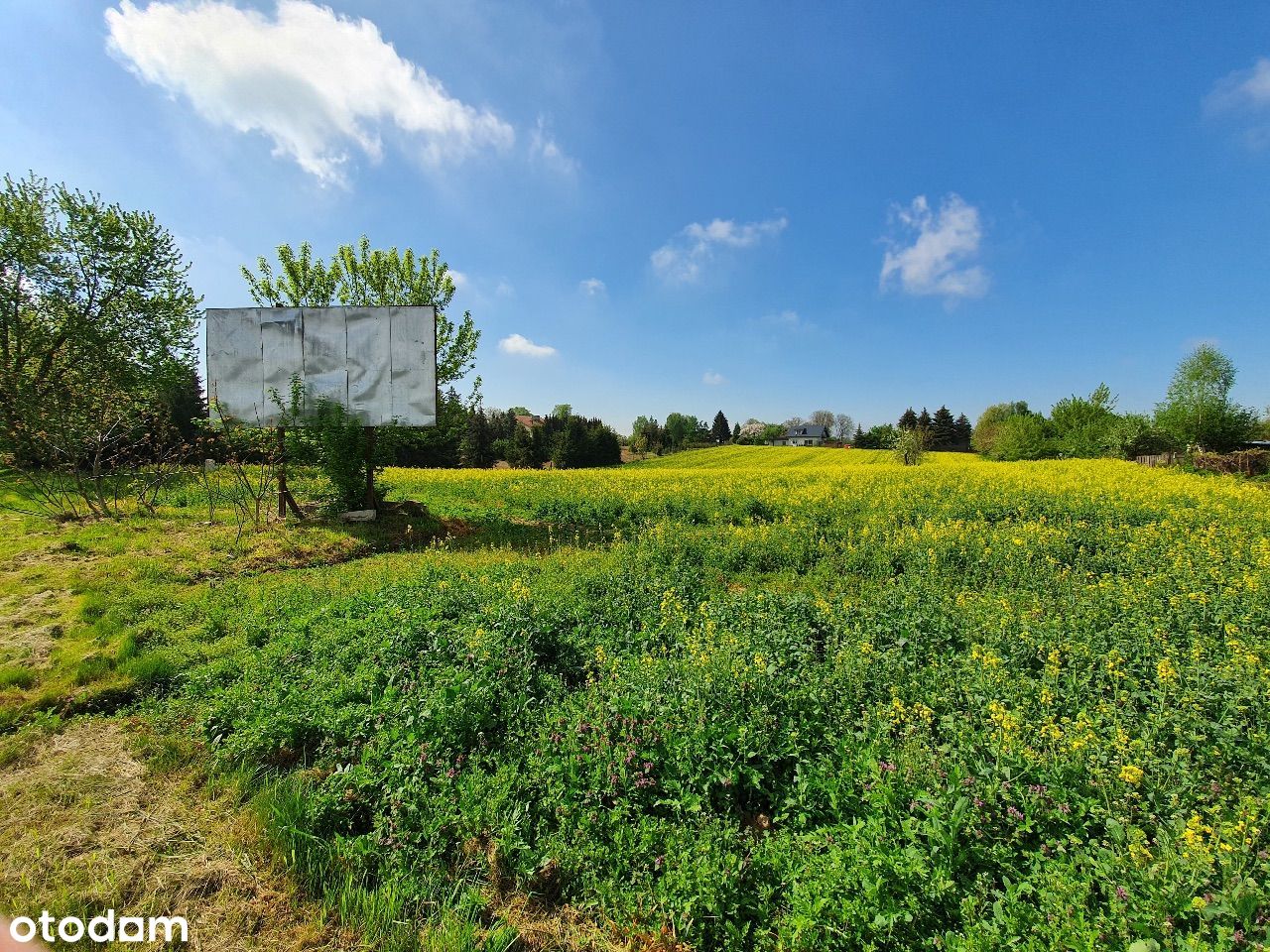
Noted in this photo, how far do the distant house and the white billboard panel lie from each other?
10568cm

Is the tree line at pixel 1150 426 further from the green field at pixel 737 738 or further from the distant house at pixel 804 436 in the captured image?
the distant house at pixel 804 436

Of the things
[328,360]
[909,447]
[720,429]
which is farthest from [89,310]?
[720,429]

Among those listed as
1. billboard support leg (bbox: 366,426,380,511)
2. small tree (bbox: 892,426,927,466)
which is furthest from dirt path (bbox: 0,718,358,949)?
small tree (bbox: 892,426,927,466)

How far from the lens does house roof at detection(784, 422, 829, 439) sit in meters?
117

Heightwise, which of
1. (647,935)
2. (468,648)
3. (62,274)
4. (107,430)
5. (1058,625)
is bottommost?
(647,935)

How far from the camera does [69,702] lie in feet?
15.6

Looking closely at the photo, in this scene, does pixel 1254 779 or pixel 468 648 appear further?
pixel 468 648

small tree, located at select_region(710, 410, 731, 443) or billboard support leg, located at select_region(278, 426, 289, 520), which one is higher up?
small tree, located at select_region(710, 410, 731, 443)

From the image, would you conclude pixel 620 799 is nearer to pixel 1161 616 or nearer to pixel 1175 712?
pixel 1175 712

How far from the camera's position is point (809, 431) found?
398 ft

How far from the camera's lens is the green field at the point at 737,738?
255 cm

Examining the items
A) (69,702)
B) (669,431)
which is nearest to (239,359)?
(69,702)

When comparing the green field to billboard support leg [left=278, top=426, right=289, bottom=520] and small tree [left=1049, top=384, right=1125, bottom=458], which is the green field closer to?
billboard support leg [left=278, top=426, right=289, bottom=520]

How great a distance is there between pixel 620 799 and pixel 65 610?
8.76m
